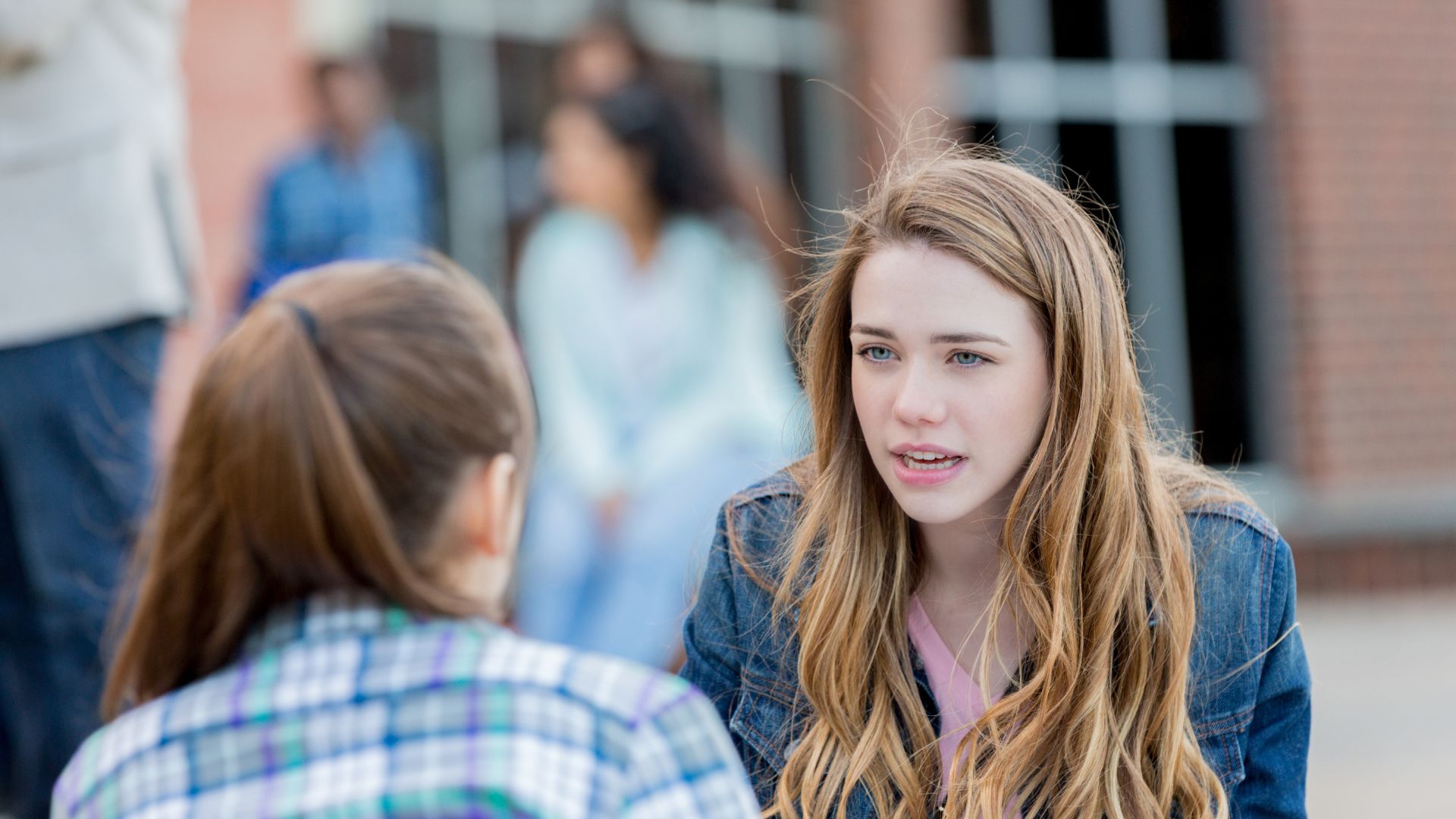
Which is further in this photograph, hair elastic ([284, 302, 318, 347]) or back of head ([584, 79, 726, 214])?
back of head ([584, 79, 726, 214])

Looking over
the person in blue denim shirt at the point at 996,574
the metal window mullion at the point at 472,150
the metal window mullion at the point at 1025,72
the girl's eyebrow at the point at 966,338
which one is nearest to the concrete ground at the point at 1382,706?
the person in blue denim shirt at the point at 996,574

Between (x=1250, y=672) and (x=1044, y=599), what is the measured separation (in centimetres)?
30

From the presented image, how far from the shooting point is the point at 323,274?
5.28 feet

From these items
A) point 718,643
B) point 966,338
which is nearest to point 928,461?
point 966,338

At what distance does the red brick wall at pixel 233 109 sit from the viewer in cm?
547

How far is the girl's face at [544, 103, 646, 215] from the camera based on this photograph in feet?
14.5

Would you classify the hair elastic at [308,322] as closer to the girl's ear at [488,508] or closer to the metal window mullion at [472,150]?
the girl's ear at [488,508]

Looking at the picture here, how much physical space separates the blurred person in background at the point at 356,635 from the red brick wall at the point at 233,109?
4.02m

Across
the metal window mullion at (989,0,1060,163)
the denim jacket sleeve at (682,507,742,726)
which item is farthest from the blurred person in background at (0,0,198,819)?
the metal window mullion at (989,0,1060,163)

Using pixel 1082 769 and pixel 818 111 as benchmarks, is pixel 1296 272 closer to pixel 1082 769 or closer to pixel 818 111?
pixel 818 111

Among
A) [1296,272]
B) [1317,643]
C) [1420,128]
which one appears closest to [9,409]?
[1317,643]

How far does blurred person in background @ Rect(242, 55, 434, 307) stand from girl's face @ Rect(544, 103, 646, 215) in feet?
1.70

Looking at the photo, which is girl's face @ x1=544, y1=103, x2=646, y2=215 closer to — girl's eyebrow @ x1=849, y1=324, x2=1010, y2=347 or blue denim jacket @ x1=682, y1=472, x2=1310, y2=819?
blue denim jacket @ x1=682, y1=472, x2=1310, y2=819

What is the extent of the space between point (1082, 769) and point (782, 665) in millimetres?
423
